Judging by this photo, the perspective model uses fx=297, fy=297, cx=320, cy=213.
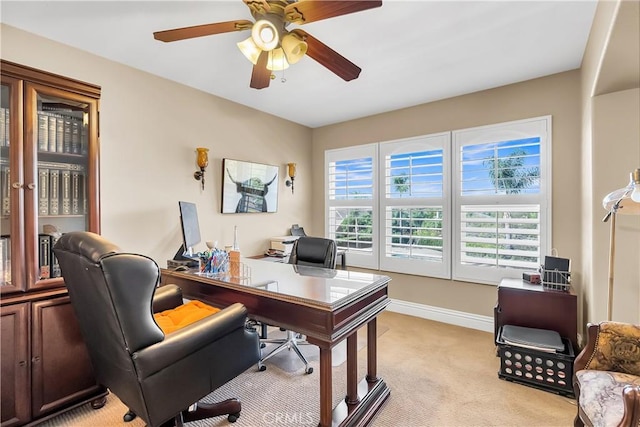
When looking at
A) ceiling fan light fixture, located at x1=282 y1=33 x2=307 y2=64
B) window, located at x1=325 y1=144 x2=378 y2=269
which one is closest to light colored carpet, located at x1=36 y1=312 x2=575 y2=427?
window, located at x1=325 y1=144 x2=378 y2=269

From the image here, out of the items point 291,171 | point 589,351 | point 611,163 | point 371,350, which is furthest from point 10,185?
point 611,163

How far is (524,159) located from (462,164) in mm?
572

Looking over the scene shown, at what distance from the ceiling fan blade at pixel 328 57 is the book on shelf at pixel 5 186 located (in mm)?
1815

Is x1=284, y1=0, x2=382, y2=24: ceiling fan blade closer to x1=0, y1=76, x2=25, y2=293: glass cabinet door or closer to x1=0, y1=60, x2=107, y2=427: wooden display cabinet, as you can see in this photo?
x1=0, y1=60, x2=107, y2=427: wooden display cabinet

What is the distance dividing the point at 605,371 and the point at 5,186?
3422 millimetres

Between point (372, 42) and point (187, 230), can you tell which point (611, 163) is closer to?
point (372, 42)

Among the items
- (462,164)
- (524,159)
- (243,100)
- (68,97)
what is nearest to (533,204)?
(524,159)

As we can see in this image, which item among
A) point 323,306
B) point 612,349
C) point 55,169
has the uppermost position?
point 55,169

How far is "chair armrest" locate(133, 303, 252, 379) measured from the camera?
1.23 metres

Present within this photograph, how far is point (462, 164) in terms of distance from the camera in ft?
10.9

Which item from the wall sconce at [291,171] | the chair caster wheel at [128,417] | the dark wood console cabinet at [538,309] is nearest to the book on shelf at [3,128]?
the chair caster wheel at [128,417]

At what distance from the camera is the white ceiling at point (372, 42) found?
6.16 ft

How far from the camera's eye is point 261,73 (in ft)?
6.53

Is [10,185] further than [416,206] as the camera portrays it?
No
